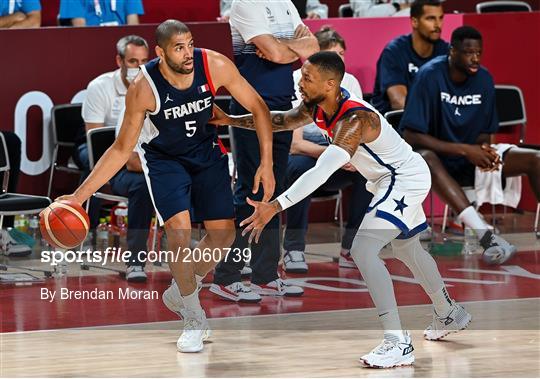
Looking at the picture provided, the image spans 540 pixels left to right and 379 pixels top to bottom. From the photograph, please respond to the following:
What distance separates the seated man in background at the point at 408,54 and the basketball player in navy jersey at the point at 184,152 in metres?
3.58

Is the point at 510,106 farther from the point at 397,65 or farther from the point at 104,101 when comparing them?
the point at 104,101

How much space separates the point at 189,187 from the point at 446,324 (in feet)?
5.24

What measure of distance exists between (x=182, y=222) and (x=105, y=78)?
3716 millimetres

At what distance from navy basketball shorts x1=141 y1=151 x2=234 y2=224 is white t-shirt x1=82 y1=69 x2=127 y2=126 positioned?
3053mm

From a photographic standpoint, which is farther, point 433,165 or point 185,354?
point 433,165

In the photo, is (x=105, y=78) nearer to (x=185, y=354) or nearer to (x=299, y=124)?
(x=299, y=124)

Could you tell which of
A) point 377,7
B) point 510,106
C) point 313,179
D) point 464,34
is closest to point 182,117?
point 313,179

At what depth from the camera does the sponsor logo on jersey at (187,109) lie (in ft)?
21.8

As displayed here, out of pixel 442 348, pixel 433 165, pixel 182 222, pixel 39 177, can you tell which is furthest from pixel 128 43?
pixel 442 348

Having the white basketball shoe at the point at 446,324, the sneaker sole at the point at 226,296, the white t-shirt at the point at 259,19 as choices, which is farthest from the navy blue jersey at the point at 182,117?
the white basketball shoe at the point at 446,324

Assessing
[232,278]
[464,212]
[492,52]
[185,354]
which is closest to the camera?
[185,354]

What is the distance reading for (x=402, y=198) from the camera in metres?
6.43

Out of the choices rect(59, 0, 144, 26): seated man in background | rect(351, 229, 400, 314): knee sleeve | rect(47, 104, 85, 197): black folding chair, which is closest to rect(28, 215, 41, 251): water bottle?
rect(47, 104, 85, 197): black folding chair

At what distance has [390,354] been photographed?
605cm
